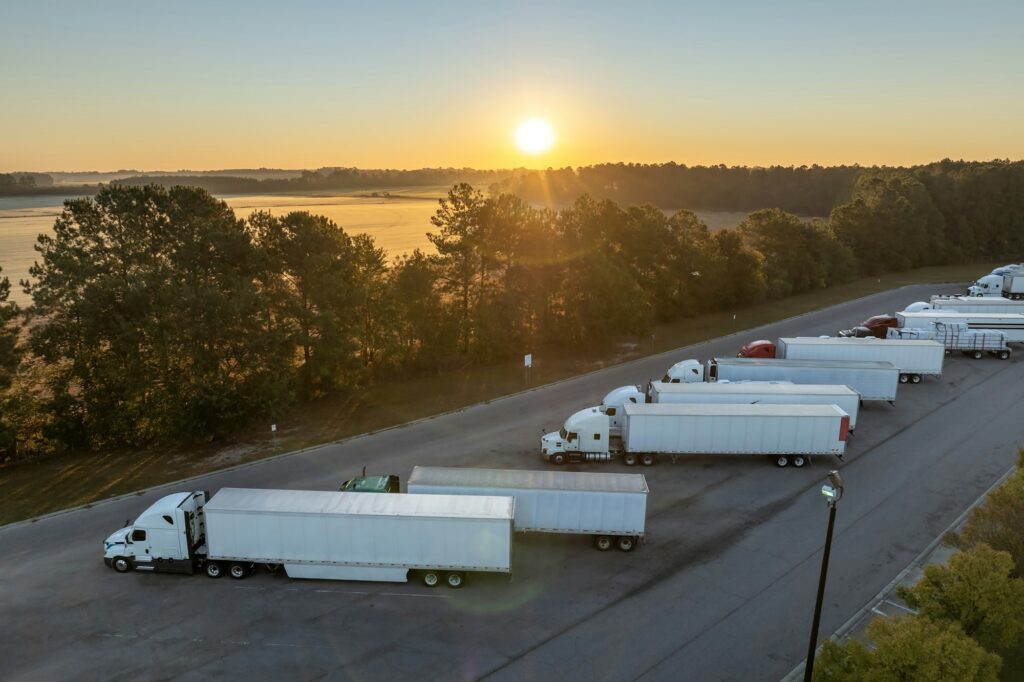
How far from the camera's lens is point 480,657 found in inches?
685

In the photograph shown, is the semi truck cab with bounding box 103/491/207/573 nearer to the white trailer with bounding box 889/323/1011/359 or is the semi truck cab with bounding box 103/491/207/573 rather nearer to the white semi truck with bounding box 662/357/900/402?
the white semi truck with bounding box 662/357/900/402

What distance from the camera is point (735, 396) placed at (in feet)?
104

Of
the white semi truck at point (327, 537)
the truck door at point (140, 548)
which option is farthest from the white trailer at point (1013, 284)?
the truck door at point (140, 548)

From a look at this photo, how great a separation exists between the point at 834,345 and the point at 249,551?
36485 millimetres

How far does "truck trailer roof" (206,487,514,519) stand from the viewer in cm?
2008

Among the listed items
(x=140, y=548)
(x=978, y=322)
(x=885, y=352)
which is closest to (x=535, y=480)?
(x=140, y=548)

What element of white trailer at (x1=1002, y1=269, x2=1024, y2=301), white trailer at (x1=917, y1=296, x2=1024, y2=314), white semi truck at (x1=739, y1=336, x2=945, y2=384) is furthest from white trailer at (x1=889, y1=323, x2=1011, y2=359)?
white trailer at (x1=1002, y1=269, x2=1024, y2=301)

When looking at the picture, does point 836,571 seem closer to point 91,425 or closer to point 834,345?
point 834,345

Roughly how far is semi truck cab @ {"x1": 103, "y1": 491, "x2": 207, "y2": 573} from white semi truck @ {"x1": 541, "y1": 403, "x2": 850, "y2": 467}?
15.7 m

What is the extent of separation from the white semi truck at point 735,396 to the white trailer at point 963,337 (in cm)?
1973

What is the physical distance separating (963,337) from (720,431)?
3046 cm

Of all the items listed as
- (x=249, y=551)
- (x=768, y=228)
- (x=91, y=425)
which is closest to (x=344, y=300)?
(x=91, y=425)

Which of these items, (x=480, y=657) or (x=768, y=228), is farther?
(x=768, y=228)

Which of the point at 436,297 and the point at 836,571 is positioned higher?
the point at 436,297
